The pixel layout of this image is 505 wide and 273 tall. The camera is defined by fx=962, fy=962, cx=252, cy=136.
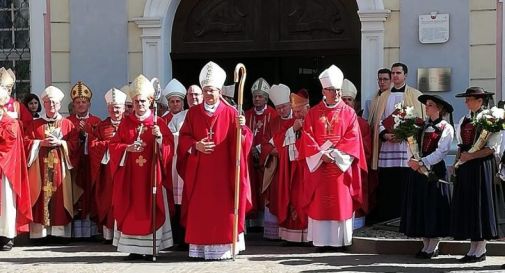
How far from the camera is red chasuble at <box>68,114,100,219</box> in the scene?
10.8 meters

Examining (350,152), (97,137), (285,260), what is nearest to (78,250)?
(97,137)

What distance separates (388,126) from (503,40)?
1937 mm

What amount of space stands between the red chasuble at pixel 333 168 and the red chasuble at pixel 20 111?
10.6ft

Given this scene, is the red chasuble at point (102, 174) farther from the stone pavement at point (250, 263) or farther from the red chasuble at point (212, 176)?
the red chasuble at point (212, 176)

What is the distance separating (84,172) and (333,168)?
300 cm

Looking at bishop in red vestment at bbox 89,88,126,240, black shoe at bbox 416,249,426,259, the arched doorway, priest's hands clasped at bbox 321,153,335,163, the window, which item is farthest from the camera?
the window

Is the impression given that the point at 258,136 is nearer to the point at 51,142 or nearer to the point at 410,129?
the point at 51,142

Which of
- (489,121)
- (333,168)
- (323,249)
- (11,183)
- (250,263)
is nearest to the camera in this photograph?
(489,121)

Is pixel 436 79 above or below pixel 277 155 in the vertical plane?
above

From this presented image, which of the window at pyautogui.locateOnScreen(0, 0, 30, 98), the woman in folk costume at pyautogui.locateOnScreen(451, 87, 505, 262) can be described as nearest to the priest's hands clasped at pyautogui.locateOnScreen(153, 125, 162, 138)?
the woman in folk costume at pyautogui.locateOnScreen(451, 87, 505, 262)

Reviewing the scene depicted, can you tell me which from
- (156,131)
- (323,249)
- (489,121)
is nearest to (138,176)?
(156,131)

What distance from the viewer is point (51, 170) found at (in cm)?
1068

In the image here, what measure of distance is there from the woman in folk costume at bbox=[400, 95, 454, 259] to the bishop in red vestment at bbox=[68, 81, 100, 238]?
3769 mm

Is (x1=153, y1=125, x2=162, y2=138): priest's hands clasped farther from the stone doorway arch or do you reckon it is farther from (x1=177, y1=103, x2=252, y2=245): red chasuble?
the stone doorway arch
